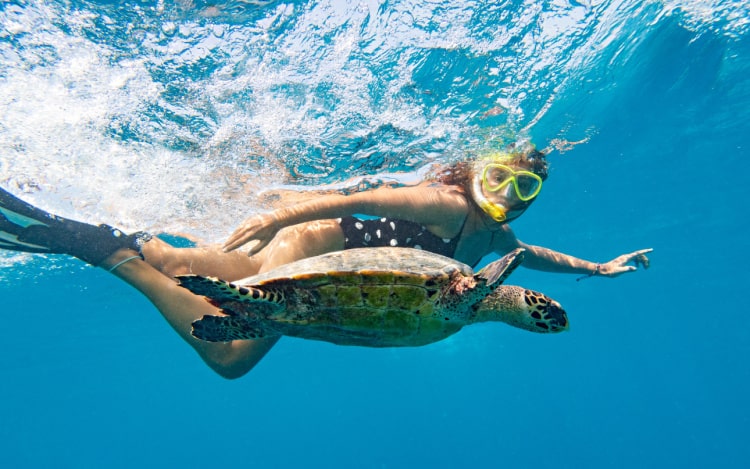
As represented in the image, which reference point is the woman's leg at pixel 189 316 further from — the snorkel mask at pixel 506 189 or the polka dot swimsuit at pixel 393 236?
the snorkel mask at pixel 506 189

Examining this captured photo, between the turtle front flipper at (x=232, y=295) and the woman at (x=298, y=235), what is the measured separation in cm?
101

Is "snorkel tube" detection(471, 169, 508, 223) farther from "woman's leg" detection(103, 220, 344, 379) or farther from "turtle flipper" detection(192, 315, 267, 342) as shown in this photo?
"turtle flipper" detection(192, 315, 267, 342)

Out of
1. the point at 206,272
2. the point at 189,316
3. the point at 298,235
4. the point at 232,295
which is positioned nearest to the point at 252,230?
the point at 232,295

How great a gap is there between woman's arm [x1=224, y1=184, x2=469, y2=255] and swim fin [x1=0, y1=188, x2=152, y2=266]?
6.48ft

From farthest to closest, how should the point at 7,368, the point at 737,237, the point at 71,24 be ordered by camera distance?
the point at 7,368 < the point at 737,237 < the point at 71,24

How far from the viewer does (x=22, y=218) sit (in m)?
4.85

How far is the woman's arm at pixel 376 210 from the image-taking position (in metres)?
4.12

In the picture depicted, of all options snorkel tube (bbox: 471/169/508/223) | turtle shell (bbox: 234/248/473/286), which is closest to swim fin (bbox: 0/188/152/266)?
turtle shell (bbox: 234/248/473/286)

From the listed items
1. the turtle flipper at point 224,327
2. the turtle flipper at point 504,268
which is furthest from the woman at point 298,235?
the turtle flipper at point 504,268

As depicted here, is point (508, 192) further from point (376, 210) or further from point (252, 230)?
point (252, 230)

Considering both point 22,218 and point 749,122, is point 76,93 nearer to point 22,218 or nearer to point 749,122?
point 22,218

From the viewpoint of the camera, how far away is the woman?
470cm

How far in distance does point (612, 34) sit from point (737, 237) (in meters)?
25.2

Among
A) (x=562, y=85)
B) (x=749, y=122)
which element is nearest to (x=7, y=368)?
(x=562, y=85)
